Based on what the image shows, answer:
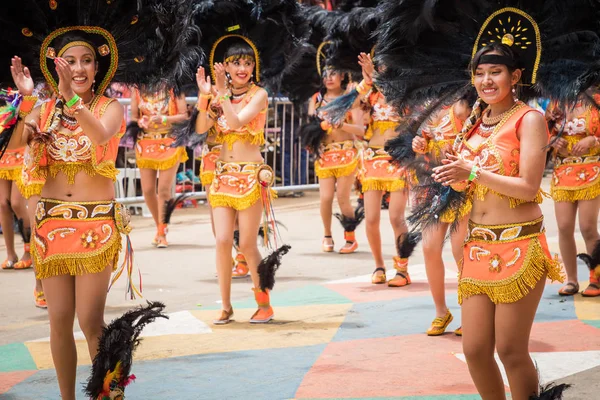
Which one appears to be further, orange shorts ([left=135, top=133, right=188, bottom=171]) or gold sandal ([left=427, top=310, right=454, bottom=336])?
orange shorts ([left=135, top=133, right=188, bottom=171])

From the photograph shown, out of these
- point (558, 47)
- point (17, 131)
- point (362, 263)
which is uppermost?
point (558, 47)

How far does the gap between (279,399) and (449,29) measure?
2073mm

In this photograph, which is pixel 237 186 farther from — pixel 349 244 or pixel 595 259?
pixel 349 244

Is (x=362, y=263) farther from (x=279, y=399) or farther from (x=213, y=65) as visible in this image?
(x=279, y=399)

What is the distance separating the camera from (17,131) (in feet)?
13.9

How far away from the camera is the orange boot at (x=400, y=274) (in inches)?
299

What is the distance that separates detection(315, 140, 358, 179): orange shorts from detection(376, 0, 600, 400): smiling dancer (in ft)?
16.1

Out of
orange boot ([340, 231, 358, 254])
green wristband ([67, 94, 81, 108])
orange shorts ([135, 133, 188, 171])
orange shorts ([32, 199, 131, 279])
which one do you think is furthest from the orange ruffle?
green wristband ([67, 94, 81, 108])

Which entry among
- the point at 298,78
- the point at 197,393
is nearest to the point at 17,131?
the point at 197,393

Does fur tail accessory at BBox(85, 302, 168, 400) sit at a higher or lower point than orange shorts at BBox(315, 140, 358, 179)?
lower

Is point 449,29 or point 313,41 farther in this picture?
point 313,41

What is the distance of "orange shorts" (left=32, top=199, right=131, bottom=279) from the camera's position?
4.20 m

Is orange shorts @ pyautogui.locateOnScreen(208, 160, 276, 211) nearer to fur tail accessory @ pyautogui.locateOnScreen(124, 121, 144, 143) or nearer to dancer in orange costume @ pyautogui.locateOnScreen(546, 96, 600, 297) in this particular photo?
dancer in orange costume @ pyautogui.locateOnScreen(546, 96, 600, 297)

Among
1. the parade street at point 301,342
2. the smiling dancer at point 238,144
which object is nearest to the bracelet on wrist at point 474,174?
the parade street at point 301,342
